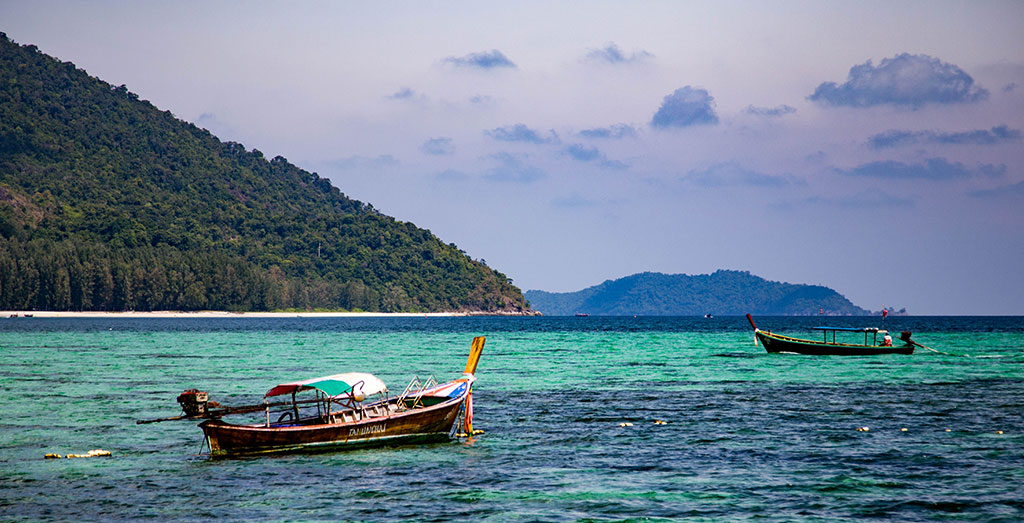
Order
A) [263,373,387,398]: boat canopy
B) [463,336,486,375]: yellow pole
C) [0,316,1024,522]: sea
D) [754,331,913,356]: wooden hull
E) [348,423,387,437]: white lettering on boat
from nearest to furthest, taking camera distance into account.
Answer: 1. [0,316,1024,522]: sea
2. [263,373,387,398]: boat canopy
3. [348,423,387,437]: white lettering on boat
4. [463,336,486,375]: yellow pole
5. [754,331,913,356]: wooden hull

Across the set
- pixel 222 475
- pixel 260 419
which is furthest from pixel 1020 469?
pixel 260 419

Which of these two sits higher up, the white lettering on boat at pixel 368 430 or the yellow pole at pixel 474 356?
the yellow pole at pixel 474 356

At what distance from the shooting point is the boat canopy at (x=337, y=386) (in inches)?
1183

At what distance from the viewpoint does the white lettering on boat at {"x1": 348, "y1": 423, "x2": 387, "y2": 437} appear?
30.4 meters

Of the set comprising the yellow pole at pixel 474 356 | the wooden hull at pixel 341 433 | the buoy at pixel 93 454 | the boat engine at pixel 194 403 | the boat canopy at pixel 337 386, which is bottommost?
the buoy at pixel 93 454

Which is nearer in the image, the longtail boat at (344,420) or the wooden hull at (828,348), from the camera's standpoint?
the longtail boat at (344,420)

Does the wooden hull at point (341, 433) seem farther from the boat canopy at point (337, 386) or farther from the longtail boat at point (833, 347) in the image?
the longtail boat at point (833, 347)

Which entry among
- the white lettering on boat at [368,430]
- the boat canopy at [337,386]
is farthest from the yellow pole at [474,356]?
the white lettering on boat at [368,430]

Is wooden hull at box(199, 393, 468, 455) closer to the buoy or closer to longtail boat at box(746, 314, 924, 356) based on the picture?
the buoy

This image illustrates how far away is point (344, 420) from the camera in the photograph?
100ft

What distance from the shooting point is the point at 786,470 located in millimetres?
26609

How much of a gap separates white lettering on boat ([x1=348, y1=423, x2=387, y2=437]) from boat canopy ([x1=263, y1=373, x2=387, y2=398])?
3.88 feet

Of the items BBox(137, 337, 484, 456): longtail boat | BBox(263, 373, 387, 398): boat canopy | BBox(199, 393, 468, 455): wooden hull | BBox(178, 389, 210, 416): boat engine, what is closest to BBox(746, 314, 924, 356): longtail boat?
BBox(137, 337, 484, 456): longtail boat

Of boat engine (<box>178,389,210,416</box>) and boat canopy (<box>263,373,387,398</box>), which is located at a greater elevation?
boat canopy (<box>263,373,387,398</box>)
